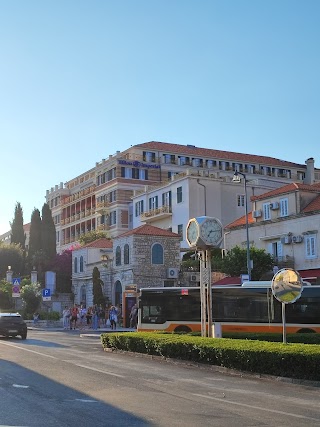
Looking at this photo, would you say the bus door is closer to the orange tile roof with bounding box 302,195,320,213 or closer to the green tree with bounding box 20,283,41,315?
the orange tile roof with bounding box 302,195,320,213

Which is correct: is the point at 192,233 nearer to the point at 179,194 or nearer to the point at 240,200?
the point at 179,194

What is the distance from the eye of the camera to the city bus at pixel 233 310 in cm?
2712

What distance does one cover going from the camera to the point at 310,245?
1742 inches

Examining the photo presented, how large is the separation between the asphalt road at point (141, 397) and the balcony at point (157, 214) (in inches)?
1736

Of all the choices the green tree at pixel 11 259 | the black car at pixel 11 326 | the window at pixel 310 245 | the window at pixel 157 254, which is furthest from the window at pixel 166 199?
the black car at pixel 11 326

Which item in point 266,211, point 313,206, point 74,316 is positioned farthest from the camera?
point 266,211

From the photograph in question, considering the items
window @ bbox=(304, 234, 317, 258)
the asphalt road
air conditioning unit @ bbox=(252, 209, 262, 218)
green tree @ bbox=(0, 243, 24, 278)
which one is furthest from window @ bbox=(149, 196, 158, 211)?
the asphalt road

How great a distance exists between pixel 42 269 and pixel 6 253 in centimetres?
717

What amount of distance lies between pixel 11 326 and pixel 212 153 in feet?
181

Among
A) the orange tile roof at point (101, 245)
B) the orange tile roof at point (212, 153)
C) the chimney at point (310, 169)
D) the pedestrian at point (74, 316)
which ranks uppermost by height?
the orange tile roof at point (212, 153)

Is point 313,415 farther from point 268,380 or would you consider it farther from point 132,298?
point 132,298

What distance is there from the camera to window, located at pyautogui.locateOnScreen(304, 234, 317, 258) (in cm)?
4391

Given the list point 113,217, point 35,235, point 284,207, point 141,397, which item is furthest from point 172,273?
point 35,235

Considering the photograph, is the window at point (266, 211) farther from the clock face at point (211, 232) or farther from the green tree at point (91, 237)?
the clock face at point (211, 232)
